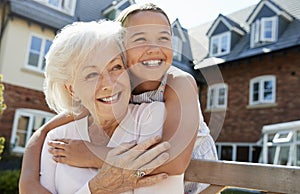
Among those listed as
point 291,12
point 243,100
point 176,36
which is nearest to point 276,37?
point 291,12

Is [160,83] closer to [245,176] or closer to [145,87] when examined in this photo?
[145,87]

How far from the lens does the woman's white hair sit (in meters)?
1.18

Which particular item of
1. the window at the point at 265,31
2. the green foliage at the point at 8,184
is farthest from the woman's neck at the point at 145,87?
the window at the point at 265,31

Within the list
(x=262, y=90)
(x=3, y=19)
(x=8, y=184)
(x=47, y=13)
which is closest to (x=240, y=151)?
(x=262, y=90)

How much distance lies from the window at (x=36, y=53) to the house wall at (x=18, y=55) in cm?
14

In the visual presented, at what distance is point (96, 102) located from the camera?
1.18m

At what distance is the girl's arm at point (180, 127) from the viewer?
101cm

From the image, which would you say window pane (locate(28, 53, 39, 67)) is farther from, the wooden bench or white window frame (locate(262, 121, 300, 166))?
the wooden bench

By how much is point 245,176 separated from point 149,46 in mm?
554

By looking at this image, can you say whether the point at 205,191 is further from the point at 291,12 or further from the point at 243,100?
the point at 291,12

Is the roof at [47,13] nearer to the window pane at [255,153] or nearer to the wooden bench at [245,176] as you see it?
the window pane at [255,153]

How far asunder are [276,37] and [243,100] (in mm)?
2684

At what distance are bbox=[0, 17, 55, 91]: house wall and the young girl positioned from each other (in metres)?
9.82

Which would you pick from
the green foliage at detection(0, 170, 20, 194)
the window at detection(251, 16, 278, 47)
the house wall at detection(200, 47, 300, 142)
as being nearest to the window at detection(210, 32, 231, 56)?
the house wall at detection(200, 47, 300, 142)
